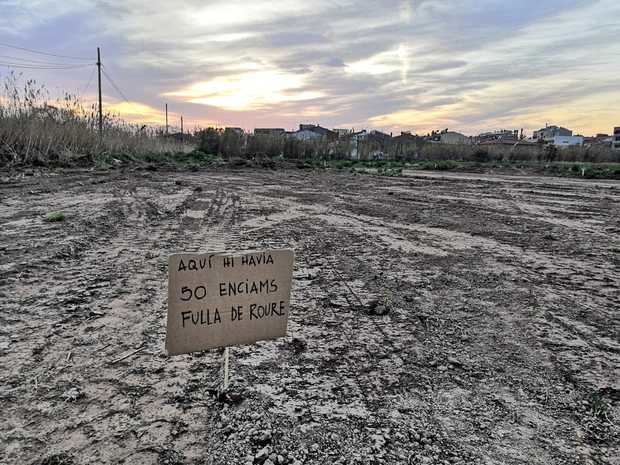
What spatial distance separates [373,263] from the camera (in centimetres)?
447

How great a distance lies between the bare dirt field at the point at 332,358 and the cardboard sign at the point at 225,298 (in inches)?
11.9

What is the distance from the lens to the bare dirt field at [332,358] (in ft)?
5.61

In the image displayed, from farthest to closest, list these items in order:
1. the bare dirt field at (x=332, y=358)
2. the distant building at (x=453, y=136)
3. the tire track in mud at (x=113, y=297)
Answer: the distant building at (x=453, y=136) → the tire track in mud at (x=113, y=297) → the bare dirt field at (x=332, y=358)

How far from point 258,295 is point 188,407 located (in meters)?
0.60

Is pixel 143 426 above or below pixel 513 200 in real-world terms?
below

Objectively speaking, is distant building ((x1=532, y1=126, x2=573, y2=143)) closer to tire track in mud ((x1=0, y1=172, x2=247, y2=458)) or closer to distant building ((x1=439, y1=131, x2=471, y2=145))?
distant building ((x1=439, y1=131, x2=471, y2=145))

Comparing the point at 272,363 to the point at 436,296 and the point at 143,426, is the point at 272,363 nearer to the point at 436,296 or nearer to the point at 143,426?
the point at 143,426

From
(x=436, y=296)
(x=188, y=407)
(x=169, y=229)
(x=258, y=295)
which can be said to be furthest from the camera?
(x=169, y=229)

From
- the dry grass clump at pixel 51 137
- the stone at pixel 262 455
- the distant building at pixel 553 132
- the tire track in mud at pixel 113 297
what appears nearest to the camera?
the stone at pixel 262 455

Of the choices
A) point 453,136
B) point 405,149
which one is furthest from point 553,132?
point 405,149

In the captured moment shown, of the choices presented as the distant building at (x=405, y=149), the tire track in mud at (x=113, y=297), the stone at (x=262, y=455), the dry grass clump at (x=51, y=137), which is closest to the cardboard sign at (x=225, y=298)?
the tire track in mud at (x=113, y=297)

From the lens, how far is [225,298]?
6.48 ft

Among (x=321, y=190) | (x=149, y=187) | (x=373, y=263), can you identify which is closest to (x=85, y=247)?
(x=373, y=263)

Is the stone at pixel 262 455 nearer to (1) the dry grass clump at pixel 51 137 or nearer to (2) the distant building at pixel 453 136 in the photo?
(1) the dry grass clump at pixel 51 137
